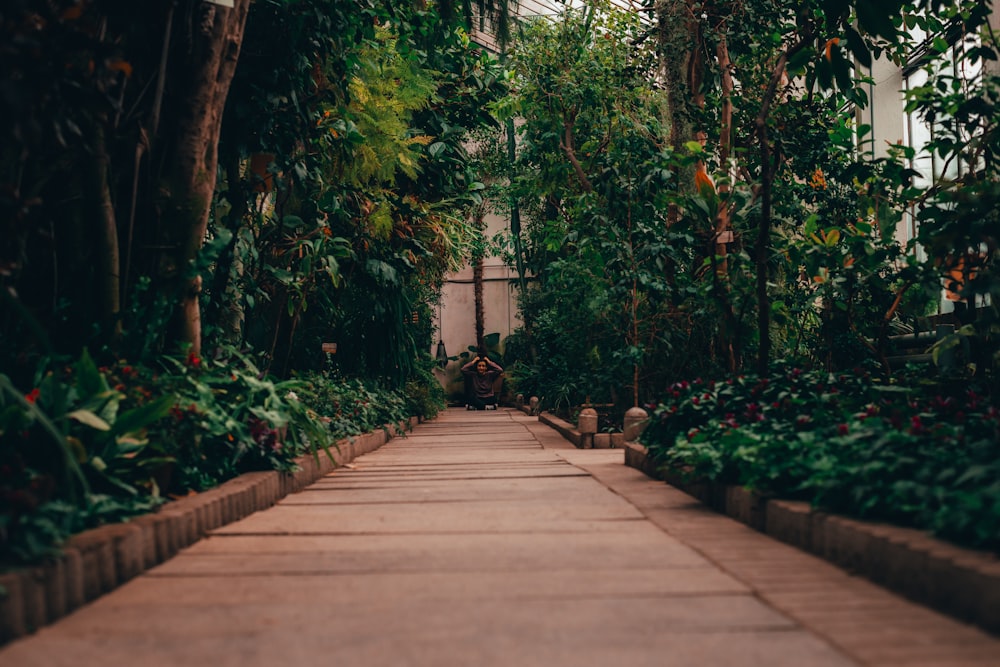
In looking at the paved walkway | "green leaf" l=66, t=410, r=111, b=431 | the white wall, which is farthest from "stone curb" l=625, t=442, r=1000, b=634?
the white wall

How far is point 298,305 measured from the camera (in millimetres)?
9828

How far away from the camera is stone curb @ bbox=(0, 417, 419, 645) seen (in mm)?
2584

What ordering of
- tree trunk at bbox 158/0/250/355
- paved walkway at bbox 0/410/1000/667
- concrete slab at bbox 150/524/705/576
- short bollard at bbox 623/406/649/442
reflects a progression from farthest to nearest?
short bollard at bbox 623/406/649/442 < tree trunk at bbox 158/0/250/355 < concrete slab at bbox 150/524/705/576 < paved walkway at bbox 0/410/1000/667

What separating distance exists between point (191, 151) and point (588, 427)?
6.13m

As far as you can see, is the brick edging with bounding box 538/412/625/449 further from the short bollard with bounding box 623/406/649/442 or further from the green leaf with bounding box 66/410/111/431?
the green leaf with bounding box 66/410/111/431

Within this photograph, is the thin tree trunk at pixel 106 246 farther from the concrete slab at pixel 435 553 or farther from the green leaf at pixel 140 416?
the concrete slab at pixel 435 553

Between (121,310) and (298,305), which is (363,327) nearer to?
(298,305)

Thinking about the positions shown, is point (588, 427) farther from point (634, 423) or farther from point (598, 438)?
point (634, 423)

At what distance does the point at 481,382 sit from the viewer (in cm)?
2314

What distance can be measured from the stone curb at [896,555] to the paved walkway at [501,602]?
62mm

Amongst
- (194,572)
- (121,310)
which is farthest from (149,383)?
(194,572)

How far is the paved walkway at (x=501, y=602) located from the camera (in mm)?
2395

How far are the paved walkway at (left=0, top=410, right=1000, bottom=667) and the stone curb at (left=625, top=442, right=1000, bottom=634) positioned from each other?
0.06 meters

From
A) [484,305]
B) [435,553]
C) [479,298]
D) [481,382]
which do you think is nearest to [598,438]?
[435,553]
